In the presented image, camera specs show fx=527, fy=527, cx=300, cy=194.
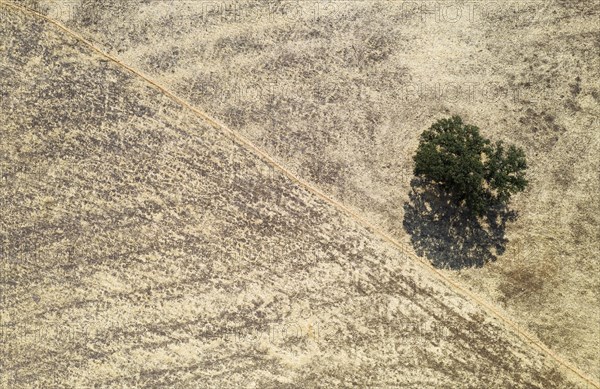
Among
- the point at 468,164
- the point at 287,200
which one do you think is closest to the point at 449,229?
the point at 468,164

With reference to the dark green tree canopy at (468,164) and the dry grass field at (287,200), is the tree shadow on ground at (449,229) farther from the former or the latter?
the dark green tree canopy at (468,164)

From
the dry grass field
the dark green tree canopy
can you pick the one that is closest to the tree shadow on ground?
the dry grass field

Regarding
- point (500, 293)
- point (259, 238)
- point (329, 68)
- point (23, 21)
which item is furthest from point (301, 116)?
point (23, 21)

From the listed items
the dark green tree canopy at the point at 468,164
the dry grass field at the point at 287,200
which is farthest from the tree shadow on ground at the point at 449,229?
the dark green tree canopy at the point at 468,164

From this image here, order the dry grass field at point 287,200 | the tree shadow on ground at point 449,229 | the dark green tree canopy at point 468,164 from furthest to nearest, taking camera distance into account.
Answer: the tree shadow on ground at point 449,229
the dry grass field at point 287,200
the dark green tree canopy at point 468,164

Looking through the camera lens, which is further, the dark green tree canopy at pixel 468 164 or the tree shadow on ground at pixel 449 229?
the tree shadow on ground at pixel 449 229

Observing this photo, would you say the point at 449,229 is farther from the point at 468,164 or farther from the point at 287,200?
the point at 287,200
